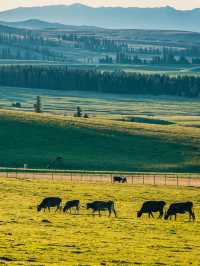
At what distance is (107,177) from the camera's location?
257 feet

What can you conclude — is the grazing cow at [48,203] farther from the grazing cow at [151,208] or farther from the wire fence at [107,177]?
the wire fence at [107,177]

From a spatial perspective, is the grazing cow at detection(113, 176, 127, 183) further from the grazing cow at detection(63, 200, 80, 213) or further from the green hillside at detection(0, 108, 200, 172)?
the grazing cow at detection(63, 200, 80, 213)

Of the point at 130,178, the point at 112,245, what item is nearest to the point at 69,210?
the point at 112,245

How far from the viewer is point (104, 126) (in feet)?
365

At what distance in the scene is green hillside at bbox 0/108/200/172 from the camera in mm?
90250

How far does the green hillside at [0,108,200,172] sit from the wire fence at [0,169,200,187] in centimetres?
733

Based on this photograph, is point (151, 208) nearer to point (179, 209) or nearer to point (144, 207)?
point (144, 207)

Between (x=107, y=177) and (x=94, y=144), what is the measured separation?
2195 centimetres

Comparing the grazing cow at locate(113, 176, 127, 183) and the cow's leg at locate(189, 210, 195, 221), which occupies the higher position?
the cow's leg at locate(189, 210, 195, 221)

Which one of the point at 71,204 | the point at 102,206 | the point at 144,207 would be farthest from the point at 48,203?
the point at 144,207

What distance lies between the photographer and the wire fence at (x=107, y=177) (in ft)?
244

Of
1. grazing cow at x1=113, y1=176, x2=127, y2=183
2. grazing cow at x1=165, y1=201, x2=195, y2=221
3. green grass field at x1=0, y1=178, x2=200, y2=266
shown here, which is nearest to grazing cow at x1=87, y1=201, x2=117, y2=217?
green grass field at x1=0, y1=178, x2=200, y2=266

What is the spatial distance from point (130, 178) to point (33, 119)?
120ft

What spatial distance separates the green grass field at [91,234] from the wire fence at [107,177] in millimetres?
11957
